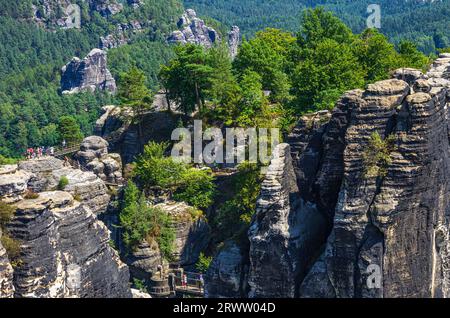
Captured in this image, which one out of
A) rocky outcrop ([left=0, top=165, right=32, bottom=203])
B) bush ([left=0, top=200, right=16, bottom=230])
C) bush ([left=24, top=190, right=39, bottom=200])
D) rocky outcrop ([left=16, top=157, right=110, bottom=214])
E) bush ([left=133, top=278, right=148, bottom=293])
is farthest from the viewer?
rocky outcrop ([left=16, top=157, right=110, bottom=214])

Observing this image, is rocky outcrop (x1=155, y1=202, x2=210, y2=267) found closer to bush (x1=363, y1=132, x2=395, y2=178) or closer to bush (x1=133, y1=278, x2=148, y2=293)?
bush (x1=133, y1=278, x2=148, y2=293)

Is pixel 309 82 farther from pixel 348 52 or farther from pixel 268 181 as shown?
pixel 268 181

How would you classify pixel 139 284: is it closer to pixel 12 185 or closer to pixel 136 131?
pixel 12 185

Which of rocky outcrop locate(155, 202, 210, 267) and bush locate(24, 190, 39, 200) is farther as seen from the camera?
rocky outcrop locate(155, 202, 210, 267)

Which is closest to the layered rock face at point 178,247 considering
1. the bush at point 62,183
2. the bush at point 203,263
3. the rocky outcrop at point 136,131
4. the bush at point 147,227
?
the bush at point 147,227

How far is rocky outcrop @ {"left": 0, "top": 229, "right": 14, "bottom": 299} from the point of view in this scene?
89.5ft

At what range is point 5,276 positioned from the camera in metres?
27.4

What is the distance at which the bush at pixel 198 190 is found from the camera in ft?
177

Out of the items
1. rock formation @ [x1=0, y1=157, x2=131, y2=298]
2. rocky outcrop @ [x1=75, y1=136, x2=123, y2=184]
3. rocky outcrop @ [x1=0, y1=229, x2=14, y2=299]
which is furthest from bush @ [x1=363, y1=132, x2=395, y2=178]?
rocky outcrop @ [x1=75, y1=136, x2=123, y2=184]

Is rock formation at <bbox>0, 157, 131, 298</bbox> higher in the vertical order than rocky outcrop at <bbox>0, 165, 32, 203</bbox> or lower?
lower

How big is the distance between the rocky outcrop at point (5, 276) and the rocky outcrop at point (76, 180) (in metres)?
28.6

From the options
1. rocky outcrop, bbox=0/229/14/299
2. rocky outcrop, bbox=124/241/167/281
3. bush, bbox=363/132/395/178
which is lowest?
rocky outcrop, bbox=124/241/167/281

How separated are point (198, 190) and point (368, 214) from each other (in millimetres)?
25403

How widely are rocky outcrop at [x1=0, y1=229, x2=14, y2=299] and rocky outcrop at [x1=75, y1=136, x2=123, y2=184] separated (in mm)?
35263
